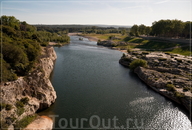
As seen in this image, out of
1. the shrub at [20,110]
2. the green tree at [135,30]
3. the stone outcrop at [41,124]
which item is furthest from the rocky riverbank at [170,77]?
the green tree at [135,30]

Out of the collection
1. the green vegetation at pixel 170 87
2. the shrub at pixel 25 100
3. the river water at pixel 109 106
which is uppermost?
the shrub at pixel 25 100

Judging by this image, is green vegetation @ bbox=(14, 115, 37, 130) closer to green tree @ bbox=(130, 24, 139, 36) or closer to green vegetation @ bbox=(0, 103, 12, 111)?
green vegetation @ bbox=(0, 103, 12, 111)

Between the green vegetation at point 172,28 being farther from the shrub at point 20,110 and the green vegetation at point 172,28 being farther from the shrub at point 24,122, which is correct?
the shrub at point 20,110

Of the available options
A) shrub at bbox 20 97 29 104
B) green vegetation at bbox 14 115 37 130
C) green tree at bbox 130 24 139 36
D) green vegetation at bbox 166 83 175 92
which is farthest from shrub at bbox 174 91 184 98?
green tree at bbox 130 24 139 36

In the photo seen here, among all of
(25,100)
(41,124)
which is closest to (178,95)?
(41,124)

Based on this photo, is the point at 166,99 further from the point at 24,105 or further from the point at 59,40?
the point at 59,40
